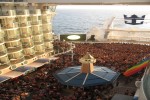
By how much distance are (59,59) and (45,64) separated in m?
3.40

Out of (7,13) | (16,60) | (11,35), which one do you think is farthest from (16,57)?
(7,13)

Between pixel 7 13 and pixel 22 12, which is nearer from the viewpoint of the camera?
pixel 7 13

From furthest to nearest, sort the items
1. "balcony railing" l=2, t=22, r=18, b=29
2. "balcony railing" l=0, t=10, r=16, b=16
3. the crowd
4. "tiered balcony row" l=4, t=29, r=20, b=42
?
"tiered balcony row" l=4, t=29, r=20, b=42
"balcony railing" l=2, t=22, r=18, b=29
"balcony railing" l=0, t=10, r=16, b=16
the crowd

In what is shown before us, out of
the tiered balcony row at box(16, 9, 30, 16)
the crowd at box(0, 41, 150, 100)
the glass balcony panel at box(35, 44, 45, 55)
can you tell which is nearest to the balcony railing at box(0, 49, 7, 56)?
the crowd at box(0, 41, 150, 100)

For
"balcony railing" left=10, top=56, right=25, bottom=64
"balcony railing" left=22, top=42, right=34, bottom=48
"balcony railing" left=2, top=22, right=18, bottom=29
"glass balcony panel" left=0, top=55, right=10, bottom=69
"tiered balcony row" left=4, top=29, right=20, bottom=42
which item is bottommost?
"balcony railing" left=10, top=56, right=25, bottom=64

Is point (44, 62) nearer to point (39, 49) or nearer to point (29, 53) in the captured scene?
point (29, 53)

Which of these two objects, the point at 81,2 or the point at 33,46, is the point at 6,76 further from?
the point at 81,2

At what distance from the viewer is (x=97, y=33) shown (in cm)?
8094

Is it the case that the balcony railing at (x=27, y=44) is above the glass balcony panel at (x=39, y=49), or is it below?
above

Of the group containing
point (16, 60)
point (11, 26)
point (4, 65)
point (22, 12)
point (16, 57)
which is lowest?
point (16, 60)

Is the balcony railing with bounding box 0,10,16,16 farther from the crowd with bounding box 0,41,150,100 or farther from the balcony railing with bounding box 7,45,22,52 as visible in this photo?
the crowd with bounding box 0,41,150,100

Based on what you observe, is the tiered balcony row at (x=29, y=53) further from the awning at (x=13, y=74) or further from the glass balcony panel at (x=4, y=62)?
the awning at (x=13, y=74)

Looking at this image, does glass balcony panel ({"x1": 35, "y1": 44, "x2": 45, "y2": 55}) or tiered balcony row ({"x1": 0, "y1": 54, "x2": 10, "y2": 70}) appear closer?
tiered balcony row ({"x1": 0, "y1": 54, "x2": 10, "y2": 70})

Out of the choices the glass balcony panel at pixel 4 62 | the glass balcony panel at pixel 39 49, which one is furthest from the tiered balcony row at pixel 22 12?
the glass balcony panel at pixel 4 62
